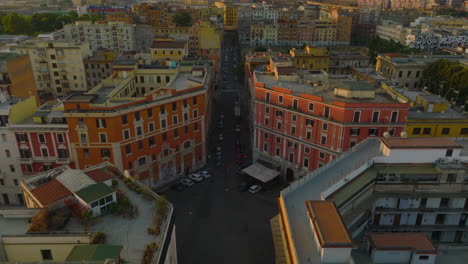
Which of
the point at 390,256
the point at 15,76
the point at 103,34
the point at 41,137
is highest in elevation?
the point at 103,34

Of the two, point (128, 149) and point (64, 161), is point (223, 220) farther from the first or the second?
point (64, 161)

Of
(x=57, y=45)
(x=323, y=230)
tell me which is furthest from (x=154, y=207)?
(x=57, y=45)

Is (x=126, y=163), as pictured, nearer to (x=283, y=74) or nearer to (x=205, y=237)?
(x=205, y=237)

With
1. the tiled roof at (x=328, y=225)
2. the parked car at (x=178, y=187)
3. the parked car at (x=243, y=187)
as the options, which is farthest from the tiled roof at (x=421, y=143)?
the parked car at (x=178, y=187)

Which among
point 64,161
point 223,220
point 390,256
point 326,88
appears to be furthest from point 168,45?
point 390,256

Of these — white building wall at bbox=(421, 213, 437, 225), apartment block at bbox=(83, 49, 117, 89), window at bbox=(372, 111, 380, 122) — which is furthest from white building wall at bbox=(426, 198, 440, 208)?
apartment block at bbox=(83, 49, 117, 89)
